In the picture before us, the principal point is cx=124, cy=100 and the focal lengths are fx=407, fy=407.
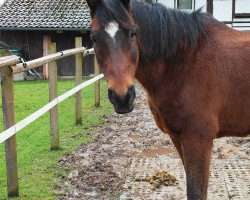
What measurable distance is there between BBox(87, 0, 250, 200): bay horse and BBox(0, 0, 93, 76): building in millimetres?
13891

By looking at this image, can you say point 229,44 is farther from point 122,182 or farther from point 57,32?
point 57,32

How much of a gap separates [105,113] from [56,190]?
13.2 ft

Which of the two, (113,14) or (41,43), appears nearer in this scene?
(113,14)

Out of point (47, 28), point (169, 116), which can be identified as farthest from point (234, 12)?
point (169, 116)

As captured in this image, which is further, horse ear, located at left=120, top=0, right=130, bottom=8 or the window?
the window

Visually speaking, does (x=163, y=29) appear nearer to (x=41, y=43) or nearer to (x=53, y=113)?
(x=53, y=113)

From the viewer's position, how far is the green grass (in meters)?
4.26

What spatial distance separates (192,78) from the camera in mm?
3203

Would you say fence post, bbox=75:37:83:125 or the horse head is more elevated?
the horse head

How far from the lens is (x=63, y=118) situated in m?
7.66

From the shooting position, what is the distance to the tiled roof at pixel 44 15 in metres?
17.2

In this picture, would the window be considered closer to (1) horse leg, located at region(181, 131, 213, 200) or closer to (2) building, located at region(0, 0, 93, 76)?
(2) building, located at region(0, 0, 93, 76)

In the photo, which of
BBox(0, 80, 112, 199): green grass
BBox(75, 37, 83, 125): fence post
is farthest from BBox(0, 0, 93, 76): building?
BBox(75, 37, 83, 125): fence post

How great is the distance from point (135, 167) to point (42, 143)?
1715 millimetres
